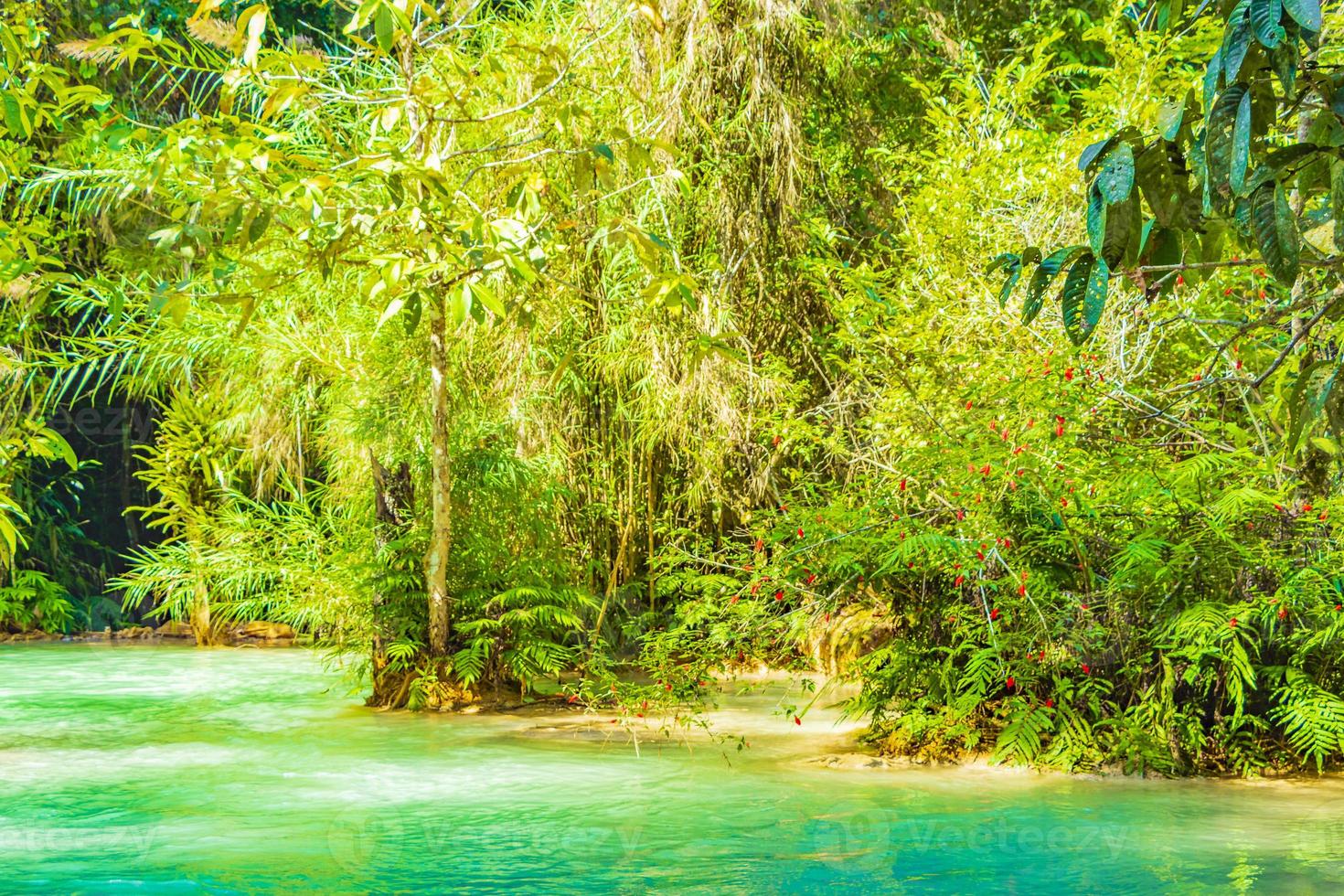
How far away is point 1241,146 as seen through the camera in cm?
155

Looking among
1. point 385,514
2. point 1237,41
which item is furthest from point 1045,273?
point 385,514

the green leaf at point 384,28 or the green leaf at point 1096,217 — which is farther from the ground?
the green leaf at point 384,28

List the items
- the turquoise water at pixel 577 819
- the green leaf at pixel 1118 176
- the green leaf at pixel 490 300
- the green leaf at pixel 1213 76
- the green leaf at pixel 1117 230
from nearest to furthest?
the green leaf at pixel 1213 76 < the green leaf at pixel 1118 176 < the green leaf at pixel 1117 230 < the turquoise water at pixel 577 819 < the green leaf at pixel 490 300

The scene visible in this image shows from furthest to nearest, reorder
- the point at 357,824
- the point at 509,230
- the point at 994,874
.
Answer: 1. the point at 509,230
2. the point at 357,824
3. the point at 994,874

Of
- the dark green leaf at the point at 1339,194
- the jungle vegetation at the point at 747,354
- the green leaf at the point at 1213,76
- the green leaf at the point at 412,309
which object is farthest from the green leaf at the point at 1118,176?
the green leaf at the point at 412,309

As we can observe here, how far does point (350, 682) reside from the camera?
25.5 feet

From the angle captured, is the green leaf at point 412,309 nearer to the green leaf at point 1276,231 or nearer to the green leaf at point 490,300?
the green leaf at point 490,300

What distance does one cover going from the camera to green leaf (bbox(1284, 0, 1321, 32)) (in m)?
1.47

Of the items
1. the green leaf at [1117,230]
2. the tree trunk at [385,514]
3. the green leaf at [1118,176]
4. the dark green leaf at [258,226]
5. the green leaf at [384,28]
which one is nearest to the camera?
the green leaf at [1118,176]

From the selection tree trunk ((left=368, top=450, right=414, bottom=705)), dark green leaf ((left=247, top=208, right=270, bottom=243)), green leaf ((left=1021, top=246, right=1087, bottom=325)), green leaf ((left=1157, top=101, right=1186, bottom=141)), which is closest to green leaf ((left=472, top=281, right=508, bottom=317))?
dark green leaf ((left=247, top=208, right=270, bottom=243))

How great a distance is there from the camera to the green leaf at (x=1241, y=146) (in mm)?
1542

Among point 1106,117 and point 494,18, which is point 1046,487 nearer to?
point 1106,117

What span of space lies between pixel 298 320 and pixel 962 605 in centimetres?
410

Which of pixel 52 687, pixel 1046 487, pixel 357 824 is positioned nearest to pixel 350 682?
pixel 52 687
